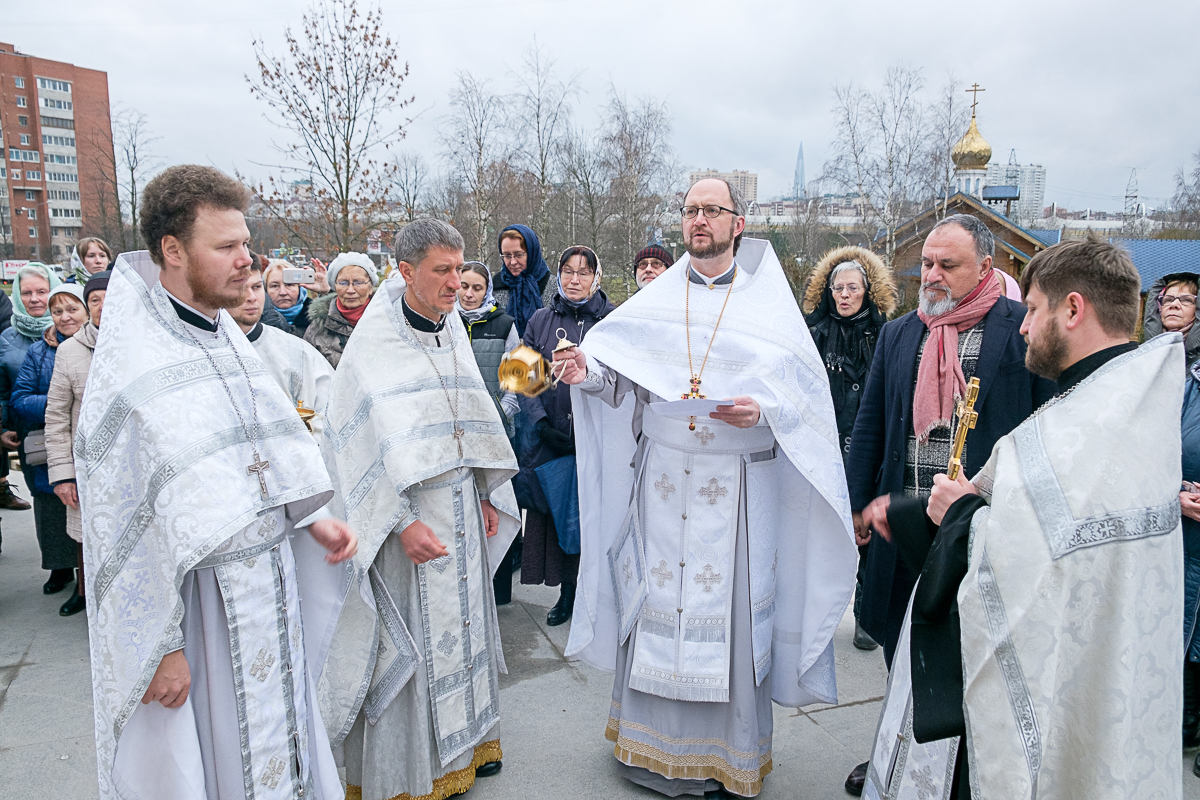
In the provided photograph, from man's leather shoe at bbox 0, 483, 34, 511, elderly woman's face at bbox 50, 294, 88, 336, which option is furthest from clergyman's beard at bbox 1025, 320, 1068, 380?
man's leather shoe at bbox 0, 483, 34, 511

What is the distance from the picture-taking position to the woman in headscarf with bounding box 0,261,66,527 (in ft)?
17.4

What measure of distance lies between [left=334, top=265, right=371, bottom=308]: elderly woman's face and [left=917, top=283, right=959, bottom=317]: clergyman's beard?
3377mm

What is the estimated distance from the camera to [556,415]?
4965 mm

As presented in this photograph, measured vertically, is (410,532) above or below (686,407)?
below

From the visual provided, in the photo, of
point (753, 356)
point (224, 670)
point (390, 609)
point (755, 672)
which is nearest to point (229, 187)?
point (224, 670)

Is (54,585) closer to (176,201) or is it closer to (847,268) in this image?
(176,201)

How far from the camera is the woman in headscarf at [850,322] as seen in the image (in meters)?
5.12

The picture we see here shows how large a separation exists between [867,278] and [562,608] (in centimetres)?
304

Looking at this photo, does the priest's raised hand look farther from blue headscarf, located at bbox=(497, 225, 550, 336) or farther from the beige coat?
blue headscarf, located at bbox=(497, 225, 550, 336)

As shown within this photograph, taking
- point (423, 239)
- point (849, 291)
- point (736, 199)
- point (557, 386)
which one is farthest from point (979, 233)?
point (557, 386)

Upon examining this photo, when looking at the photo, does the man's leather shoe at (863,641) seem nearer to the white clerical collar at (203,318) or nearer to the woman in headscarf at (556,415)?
the woman in headscarf at (556,415)

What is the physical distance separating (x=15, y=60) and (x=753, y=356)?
89.9 metres

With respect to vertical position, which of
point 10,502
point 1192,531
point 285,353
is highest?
point 285,353

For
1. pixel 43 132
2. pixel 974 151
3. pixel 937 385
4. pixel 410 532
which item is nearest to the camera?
pixel 410 532
